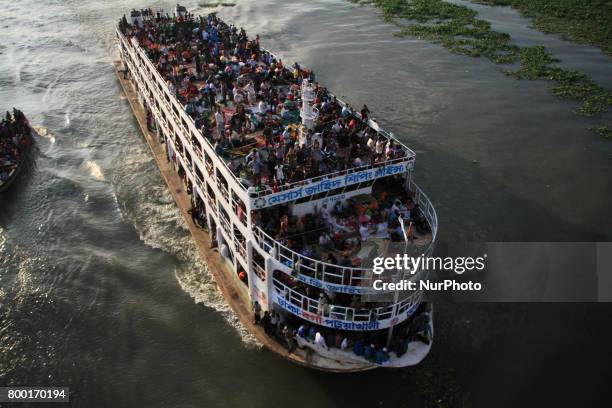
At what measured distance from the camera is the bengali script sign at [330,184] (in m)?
17.5

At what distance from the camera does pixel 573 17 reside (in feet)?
191

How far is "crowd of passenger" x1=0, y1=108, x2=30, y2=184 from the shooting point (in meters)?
31.9

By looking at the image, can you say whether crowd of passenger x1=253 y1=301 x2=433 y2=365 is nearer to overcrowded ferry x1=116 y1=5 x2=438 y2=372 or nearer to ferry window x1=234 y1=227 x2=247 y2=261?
overcrowded ferry x1=116 y1=5 x2=438 y2=372

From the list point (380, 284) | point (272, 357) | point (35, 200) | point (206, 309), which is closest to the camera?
point (380, 284)

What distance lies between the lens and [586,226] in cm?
2780

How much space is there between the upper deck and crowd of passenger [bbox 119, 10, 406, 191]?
0.04m

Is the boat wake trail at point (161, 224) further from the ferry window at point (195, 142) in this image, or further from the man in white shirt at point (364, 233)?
the man in white shirt at point (364, 233)

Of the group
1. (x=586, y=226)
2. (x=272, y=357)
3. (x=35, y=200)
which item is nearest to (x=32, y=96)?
(x=35, y=200)

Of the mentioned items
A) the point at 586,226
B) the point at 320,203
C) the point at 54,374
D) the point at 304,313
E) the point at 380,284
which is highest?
the point at 320,203

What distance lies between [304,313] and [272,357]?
3.72 m

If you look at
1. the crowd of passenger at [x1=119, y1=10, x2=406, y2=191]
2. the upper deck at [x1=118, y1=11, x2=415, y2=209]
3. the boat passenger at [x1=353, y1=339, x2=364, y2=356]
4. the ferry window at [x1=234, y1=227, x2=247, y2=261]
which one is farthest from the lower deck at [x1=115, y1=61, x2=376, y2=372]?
the crowd of passenger at [x1=119, y1=10, x2=406, y2=191]

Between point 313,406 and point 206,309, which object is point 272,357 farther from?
point 206,309

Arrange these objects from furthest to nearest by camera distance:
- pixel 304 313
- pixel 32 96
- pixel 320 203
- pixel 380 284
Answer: pixel 32 96 → pixel 320 203 → pixel 304 313 → pixel 380 284

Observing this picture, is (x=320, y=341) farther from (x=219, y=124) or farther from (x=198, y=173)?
(x=198, y=173)
